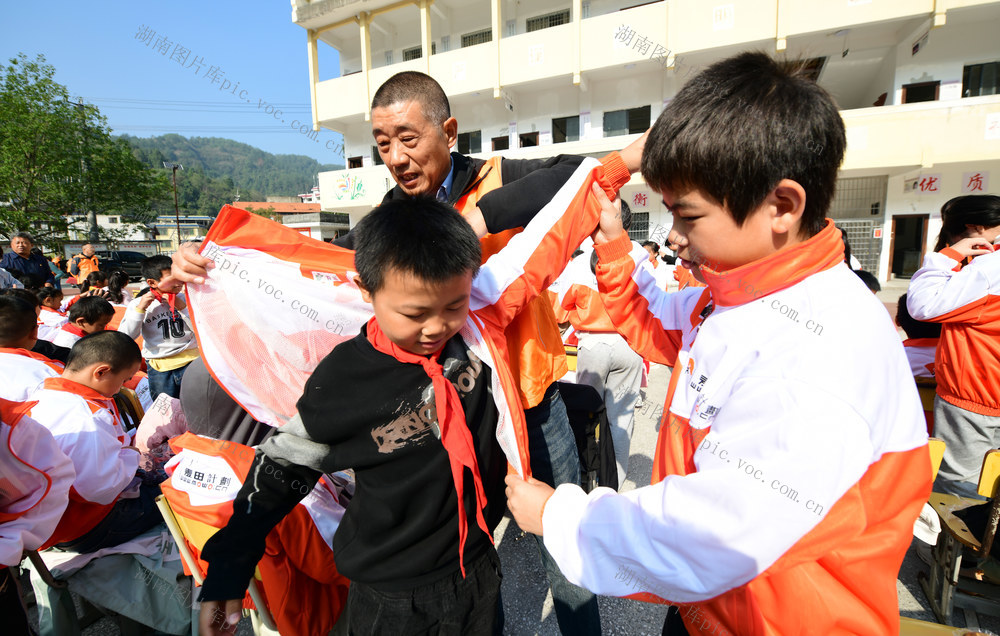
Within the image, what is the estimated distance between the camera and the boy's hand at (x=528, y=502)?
3.28ft

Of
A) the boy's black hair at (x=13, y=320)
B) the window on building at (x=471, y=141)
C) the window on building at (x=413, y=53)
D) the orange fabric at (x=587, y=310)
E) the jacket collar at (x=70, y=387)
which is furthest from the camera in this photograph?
the window on building at (x=413, y=53)

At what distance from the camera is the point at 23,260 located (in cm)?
796

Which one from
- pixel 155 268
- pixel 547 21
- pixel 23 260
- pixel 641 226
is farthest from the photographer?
pixel 547 21

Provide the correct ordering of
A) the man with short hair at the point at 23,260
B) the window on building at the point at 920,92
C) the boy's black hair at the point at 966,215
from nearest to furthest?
the boy's black hair at the point at 966,215 → the man with short hair at the point at 23,260 → the window on building at the point at 920,92

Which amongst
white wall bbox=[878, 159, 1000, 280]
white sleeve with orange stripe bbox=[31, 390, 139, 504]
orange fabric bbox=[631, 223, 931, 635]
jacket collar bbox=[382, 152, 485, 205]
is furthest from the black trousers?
white wall bbox=[878, 159, 1000, 280]

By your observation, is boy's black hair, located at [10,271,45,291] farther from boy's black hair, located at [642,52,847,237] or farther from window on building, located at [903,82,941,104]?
window on building, located at [903,82,941,104]

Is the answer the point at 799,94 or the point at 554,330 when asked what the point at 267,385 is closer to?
the point at 554,330

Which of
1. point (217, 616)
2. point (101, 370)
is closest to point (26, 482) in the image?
point (101, 370)

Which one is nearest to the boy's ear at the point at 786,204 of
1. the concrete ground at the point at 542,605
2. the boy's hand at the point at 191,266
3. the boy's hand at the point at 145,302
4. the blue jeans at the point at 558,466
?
the blue jeans at the point at 558,466

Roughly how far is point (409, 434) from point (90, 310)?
15.2ft

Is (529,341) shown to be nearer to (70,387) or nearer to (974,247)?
(70,387)

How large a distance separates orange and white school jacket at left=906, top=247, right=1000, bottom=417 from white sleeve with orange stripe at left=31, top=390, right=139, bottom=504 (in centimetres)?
407

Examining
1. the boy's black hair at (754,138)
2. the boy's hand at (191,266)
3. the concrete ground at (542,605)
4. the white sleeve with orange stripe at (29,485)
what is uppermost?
the boy's black hair at (754,138)

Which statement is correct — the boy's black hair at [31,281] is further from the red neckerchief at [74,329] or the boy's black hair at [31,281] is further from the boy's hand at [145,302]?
the boy's hand at [145,302]
